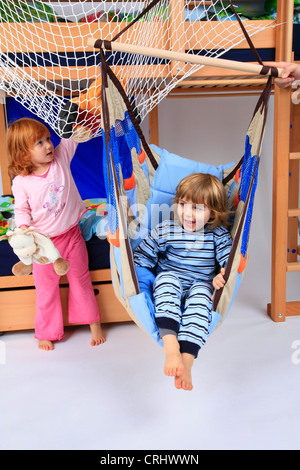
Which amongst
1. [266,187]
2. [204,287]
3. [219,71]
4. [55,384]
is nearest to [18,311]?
[55,384]

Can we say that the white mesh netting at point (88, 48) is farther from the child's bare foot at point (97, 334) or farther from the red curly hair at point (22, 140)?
the child's bare foot at point (97, 334)

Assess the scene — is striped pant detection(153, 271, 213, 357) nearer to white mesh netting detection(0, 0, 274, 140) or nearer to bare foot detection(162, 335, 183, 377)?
bare foot detection(162, 335, 183, 377)

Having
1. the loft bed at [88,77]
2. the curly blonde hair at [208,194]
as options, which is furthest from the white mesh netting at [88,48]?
the curly blonde hair at [208,194]

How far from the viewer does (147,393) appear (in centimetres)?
140

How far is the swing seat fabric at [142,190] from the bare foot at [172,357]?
2.0 inches

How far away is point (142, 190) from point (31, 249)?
52 cm

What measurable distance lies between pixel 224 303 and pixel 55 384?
647mm

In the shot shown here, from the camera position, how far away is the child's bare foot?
5.63ft

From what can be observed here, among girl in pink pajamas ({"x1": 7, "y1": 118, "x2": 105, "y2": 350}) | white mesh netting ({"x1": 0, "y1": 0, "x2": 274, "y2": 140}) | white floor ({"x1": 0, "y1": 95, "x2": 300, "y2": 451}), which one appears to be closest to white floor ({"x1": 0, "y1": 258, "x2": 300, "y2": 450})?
white floor ({"x1": 0, "y1": 95, "x2": 300, "y2": 451})

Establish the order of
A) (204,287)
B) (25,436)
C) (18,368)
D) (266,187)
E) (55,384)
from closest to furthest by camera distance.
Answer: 1. (25,436)
2. (204,287)
3. (55,384)
4. (18,368)
5. (266,187)

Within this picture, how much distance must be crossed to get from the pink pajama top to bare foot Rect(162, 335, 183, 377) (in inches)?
26.9

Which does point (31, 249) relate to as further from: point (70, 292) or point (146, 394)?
point (146, 394)

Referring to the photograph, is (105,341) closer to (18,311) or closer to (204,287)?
(18,311)

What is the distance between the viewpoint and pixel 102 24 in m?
1.53
